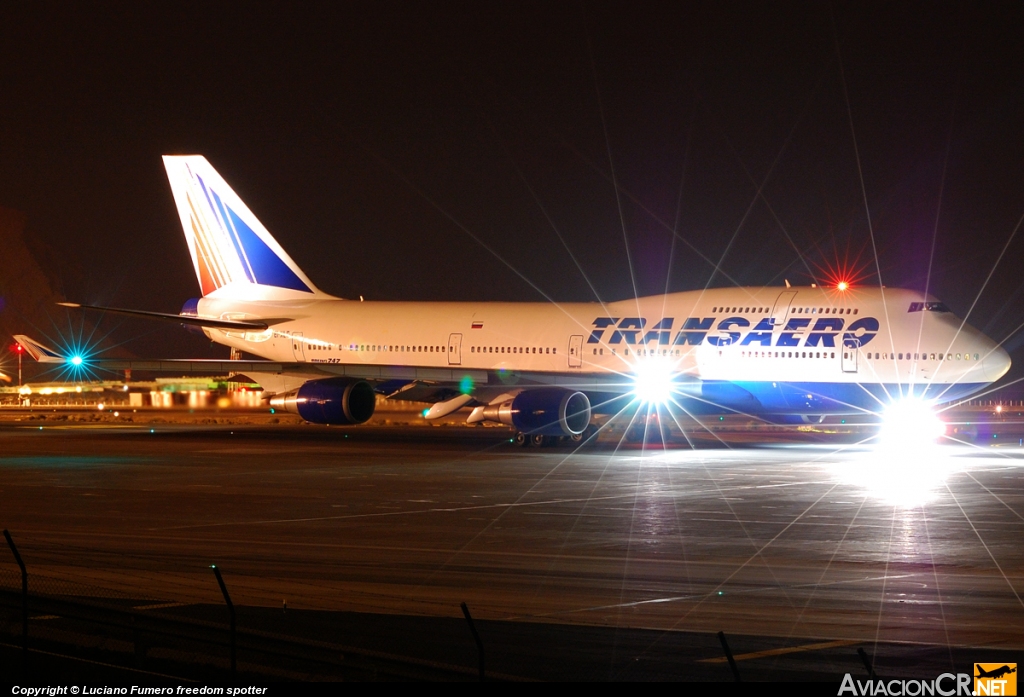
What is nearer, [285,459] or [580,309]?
[285,459]

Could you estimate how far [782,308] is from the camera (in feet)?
132

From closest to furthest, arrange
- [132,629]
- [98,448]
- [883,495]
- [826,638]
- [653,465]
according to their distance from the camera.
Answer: [132,629] → [826,638] → [883,495] → [653,465] → [98,448]

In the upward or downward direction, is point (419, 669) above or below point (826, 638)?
below

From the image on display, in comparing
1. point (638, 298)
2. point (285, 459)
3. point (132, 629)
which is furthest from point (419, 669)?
point (638, 298)

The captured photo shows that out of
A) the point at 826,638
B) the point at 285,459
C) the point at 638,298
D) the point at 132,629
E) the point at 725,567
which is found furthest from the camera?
the point at 638,298

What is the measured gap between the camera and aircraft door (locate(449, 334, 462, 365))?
47000 mm

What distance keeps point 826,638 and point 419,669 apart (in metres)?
4.03

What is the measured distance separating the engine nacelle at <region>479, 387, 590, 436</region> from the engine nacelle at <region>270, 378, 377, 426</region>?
A: 5.48m

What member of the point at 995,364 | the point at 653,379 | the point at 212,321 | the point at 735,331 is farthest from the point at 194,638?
the point at 212,321

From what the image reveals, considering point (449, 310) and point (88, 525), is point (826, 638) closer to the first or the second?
point (88, 525)

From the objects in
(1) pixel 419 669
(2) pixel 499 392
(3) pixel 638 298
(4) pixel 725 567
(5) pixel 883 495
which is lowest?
(1) pixel 419 669

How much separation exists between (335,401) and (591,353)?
9069mm

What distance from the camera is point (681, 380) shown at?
134 feet

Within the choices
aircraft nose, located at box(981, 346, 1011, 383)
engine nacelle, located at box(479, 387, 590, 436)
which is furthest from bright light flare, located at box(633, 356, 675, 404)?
aircraft nose, located at box(981, 346, 1011, 383)
